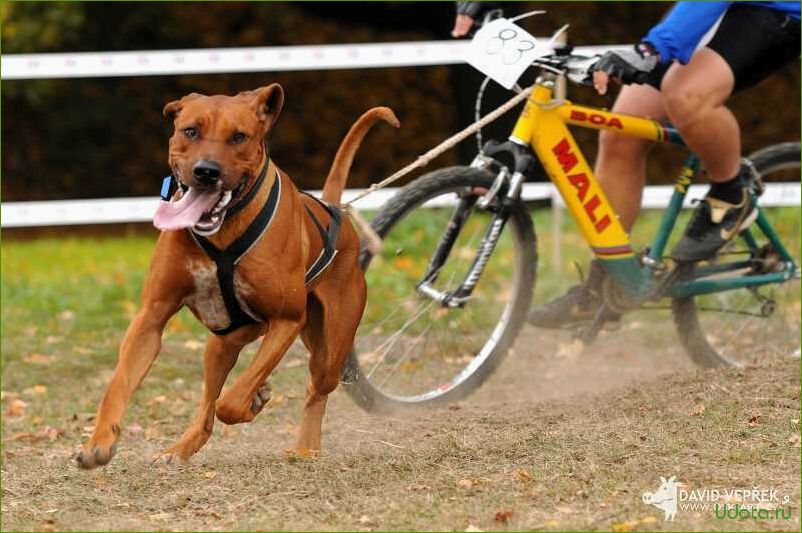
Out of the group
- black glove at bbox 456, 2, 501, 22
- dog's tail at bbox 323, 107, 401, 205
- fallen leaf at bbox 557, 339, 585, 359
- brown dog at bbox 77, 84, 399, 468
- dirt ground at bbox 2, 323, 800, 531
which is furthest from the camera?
fallen leaf at bbox 557, 339, 585, 359

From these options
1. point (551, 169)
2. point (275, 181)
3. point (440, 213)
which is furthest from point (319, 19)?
point (275, 181)

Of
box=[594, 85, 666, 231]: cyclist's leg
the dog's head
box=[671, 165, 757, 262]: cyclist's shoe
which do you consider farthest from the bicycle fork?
the dog's head

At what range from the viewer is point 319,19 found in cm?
1527

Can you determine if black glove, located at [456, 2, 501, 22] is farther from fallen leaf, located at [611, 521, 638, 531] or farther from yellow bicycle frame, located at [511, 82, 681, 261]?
fallen leaf, located at [611, 521, 638, 531]

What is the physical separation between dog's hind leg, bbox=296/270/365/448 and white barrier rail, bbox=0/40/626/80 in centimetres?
422

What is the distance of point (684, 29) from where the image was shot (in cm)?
636

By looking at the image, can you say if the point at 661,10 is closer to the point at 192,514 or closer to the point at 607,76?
the point at 607,76

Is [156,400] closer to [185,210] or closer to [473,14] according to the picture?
[473,14]

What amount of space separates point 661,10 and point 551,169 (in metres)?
9.02

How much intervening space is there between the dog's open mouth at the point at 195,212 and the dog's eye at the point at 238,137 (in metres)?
0.16

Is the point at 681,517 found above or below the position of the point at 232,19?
above

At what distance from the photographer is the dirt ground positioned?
14.6 feet

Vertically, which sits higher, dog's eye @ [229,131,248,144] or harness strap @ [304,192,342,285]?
dog's eye @ [229,131,248,144]

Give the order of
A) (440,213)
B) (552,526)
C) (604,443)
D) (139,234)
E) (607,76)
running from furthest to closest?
(139,234) < (440,213) < (607,76) < (604,443) < (552,526)
